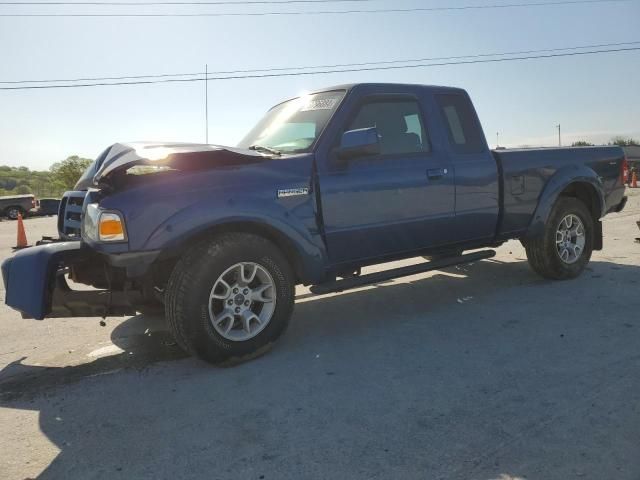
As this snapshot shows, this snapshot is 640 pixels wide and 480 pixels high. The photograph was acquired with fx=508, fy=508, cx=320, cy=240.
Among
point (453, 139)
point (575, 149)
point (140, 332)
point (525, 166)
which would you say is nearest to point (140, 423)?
point (140, 332)

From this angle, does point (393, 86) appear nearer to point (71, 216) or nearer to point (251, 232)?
point (251, 232)

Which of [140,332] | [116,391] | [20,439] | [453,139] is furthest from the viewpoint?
[453,139]

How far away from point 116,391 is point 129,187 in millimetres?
1304

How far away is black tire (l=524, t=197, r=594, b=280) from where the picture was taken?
→ 548 centimetres

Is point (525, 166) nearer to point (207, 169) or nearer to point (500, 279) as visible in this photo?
point (500, 279)

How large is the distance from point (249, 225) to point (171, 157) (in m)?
0.72

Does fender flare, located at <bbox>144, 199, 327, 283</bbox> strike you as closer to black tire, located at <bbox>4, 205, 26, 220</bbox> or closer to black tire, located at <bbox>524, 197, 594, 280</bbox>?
black tire, located at <bbox>524, 197, 594, 280</bbox>

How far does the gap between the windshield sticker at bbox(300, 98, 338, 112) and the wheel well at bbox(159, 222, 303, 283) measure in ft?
3.94

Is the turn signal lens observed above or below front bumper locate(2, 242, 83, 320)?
above

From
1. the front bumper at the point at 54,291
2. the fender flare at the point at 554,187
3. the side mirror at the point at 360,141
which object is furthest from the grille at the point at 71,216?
the fender flare at the point at 554,187

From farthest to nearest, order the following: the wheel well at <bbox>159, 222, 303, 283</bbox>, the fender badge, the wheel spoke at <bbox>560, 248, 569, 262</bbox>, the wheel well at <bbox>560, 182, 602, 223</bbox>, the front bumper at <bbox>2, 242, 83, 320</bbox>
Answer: the wheel well at <bbox>560, 182, 602, 223</bbox> < the wheel spoke at <bbox>560, 248, 569, 262</bbox> < the fender badge < the wheel well at <bbox>159, 222, 303, 283</bbox> < the front bumper at <bbox>2, 242, 83, 320</bbox>

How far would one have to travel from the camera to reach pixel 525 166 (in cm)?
523

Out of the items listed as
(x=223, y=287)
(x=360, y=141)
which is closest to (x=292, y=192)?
(x=360, y=141)

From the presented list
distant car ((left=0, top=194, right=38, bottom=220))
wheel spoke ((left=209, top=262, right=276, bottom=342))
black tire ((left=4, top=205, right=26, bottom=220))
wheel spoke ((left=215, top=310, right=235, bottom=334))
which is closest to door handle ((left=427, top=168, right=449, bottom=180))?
wheel spoke ((left=209, top=262, right=276, bottom=342))
